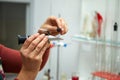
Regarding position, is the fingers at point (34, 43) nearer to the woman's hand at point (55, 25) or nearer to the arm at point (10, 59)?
the woman's hand at point (55, 25)

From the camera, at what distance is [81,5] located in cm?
219

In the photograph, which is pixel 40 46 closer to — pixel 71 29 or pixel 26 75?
pixel 26 75

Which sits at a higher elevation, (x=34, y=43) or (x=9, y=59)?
(x=34, y=43)

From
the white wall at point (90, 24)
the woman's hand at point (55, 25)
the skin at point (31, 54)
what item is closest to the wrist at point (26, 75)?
the skin at point (31, 54)

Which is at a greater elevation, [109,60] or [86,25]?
[86,25]

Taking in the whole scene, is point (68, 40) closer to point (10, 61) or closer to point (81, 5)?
point (81, 5)

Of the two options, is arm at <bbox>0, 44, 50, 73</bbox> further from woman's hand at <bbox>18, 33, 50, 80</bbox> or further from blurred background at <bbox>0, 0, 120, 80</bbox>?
blurred background at <bbox>0, 0, 120, 80</bbox>

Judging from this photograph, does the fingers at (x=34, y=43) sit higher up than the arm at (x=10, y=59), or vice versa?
the fingers at (x=34, y=43)

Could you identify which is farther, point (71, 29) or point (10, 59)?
point (71, 29)

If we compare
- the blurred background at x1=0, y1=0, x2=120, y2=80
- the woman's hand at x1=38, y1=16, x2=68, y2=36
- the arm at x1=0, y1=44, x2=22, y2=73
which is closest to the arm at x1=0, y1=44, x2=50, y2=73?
the arm at x1=0, y1=44, x2=22, y2=73

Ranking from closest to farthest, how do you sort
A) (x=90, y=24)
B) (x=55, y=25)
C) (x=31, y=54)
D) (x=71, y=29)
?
(x=31, y=54) → (x=55, y=25) → (x=90, y=24) → (x=71, y=29)

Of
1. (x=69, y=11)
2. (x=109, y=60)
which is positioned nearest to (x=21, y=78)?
(x=109, y=60)

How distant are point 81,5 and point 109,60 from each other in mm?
689

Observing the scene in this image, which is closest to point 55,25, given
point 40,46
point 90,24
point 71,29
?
point 40,46
